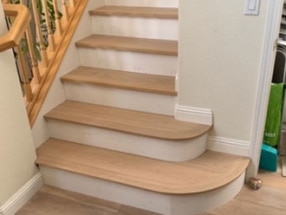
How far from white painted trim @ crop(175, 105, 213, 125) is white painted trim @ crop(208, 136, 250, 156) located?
0.13 meters

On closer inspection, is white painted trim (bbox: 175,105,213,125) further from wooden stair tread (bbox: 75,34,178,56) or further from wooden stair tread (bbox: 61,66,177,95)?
wooden stair tread (bbox: 75,34,178,56)

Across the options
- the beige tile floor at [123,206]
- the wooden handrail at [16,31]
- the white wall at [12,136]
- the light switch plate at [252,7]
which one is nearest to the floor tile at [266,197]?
the beige tile floor at [123,206]

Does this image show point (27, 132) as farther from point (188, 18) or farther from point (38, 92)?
point (188, 18)

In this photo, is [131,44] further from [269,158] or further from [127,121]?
[269,158]

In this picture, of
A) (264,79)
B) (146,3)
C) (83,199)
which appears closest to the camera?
(264,79)

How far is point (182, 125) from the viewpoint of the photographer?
208 cm

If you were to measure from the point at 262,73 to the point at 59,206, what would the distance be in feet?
4.74

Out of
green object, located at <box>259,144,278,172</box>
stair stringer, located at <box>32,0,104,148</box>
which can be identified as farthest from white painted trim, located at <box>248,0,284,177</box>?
stair stringer, located at <box>32,0,104,148</box>

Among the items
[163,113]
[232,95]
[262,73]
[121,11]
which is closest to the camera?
[262,73]

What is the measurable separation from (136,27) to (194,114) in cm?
90

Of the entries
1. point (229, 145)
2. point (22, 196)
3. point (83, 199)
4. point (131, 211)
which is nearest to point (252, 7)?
point (229, 145)

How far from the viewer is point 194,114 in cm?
208

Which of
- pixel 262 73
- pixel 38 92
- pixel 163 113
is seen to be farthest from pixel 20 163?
pixel 262 73

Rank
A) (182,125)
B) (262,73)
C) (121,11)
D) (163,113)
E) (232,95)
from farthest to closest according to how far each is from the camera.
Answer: (121,11) → (163,113) → (182,125) → (232,95) → (262,73)
